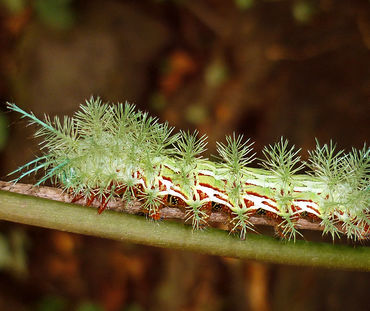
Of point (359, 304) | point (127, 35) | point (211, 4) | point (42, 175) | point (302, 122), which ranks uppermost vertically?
point (211, 4)

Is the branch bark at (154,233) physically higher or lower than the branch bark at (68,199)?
lower

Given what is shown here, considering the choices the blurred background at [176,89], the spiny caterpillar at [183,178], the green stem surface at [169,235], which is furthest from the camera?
the blurred background at [176,89]

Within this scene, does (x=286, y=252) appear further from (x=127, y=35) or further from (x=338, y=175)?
(x=127, y=35)

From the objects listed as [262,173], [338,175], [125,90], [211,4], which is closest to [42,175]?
[262,173]

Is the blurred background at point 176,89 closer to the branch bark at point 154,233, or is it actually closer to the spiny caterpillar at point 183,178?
the spiny caterpillar at point 183,178

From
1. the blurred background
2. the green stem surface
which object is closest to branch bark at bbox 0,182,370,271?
the green stem surface

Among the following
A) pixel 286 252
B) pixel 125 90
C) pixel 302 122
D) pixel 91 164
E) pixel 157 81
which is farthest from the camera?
pixel 157 81

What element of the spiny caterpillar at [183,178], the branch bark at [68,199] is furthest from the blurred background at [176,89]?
the branch bark at [68,199]

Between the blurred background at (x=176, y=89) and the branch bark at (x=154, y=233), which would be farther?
the blurred background at (x=176, y=89)
